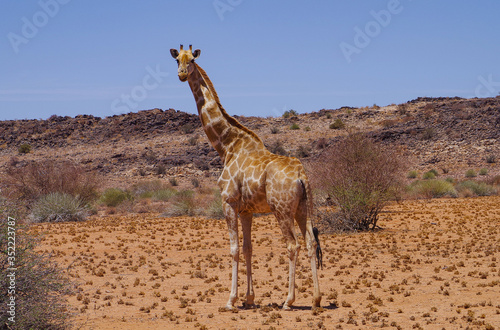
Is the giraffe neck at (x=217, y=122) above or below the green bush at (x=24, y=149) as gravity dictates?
below

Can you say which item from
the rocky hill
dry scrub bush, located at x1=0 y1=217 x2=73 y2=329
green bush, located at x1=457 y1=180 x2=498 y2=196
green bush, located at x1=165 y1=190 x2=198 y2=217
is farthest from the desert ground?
the rocky hill

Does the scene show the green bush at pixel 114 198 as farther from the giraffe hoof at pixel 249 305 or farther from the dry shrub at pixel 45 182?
the giraffe hoof at pixel 249 305

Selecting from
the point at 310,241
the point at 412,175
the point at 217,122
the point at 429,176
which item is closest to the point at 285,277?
the point at 310,241

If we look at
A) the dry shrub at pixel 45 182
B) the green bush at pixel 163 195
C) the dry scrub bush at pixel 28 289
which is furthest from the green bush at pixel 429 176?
the dry scrub bush at pixel 28 289

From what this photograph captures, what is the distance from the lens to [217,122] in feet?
33.1

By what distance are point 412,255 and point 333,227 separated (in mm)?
5477

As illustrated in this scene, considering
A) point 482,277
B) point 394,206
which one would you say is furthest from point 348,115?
point 482,277

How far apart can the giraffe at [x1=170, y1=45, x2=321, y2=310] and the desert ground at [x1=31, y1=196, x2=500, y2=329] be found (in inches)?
35.3

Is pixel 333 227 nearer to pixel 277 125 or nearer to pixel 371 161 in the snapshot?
pixel 371 161

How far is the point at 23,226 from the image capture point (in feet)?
23.0

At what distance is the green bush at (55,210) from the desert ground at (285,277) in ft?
15.6

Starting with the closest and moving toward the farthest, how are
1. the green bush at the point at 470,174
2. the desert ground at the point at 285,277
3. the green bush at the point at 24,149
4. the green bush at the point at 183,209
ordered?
the desert ground at the point at 285,277 → the green bush at the point at 183,209 → the green bush at the point at 470,174 → the green bush at the point at 24,149

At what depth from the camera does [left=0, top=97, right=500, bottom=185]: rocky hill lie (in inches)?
2028

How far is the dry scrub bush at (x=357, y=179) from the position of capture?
19469 millimetres
